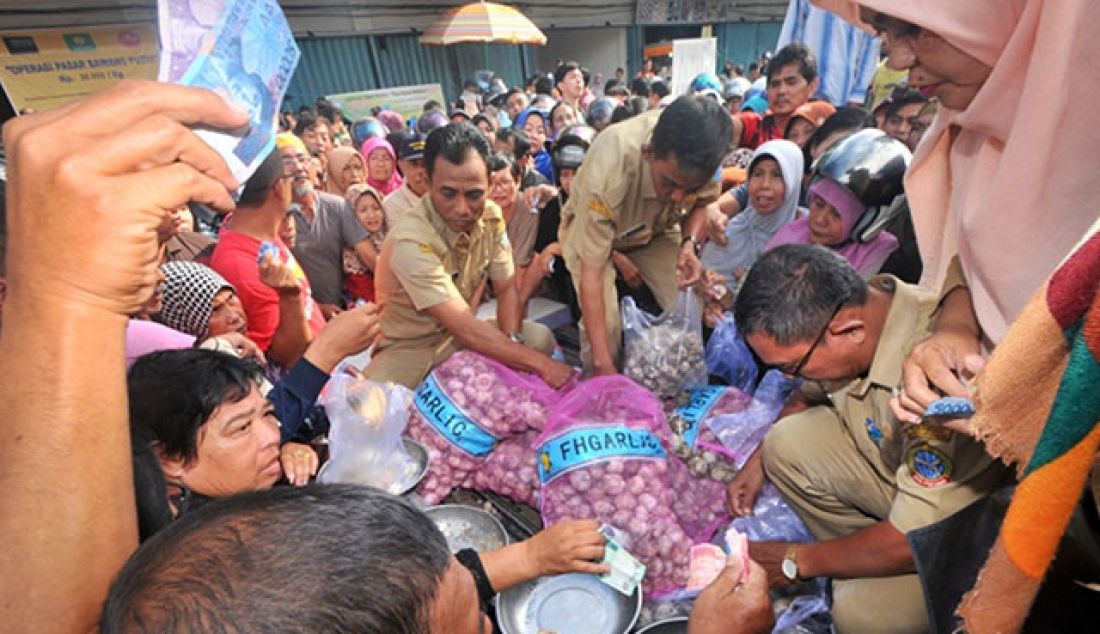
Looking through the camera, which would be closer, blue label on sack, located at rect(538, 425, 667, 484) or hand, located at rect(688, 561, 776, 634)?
hand, located at rect(688, 561, 776, 634)

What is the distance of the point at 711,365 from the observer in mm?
2984

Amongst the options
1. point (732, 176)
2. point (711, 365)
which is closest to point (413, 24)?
point (732, 176)

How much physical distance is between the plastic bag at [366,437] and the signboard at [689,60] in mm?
7735

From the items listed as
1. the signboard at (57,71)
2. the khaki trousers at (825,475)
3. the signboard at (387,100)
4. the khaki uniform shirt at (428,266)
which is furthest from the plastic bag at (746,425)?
the signboard at (387,100)

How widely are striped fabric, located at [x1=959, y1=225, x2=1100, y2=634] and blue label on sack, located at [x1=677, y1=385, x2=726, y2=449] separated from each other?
5.48ft

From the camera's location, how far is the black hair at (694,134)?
8.18ft

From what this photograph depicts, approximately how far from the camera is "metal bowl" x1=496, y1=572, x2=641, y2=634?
166 centimetres

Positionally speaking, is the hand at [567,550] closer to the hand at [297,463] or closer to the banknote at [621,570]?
the banknote at [621,570]

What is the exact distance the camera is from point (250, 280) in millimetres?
2658

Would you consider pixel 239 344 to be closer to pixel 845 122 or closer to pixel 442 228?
pixel 442 228

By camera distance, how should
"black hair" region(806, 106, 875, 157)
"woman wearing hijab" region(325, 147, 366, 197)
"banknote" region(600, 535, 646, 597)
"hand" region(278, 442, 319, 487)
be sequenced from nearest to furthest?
1. "banknote" region(600, 535, 646, 597)
2. "hand" region(278, 442, 319, 487)
3. "black hair" region(806, 106, 875, 157)
4. "woman wearing hijab" region(325, 147, 366, 197)

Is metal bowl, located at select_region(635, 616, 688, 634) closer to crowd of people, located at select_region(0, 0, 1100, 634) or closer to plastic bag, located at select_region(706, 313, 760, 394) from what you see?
crowd of people, located at select_region(0, 0, 1100, 634)

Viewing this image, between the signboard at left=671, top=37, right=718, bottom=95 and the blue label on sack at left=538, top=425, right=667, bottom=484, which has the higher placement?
the signboard at left=671, top=37, right=718, bottom=95

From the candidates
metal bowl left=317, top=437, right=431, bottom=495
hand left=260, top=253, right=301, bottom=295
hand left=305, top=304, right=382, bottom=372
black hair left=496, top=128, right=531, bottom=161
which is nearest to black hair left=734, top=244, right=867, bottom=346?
metal bowl left=317, top=437, right=431, bottom=495
